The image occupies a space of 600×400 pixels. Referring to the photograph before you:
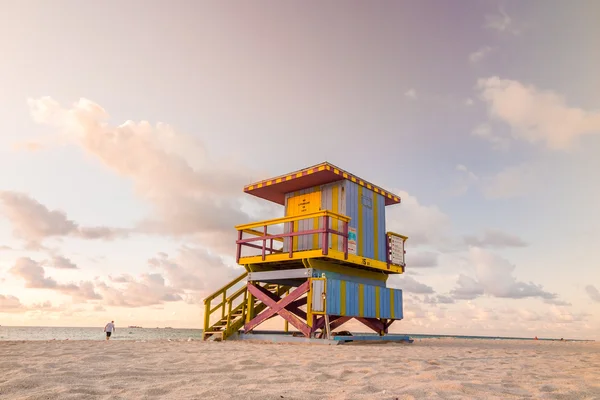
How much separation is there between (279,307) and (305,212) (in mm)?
3930

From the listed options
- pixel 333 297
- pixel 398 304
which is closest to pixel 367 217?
pixel 398 304

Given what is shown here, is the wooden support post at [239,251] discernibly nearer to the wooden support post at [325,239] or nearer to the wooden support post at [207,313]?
the wooden support post at [207,313]

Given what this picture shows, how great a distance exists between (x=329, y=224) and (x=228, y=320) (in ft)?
16.9

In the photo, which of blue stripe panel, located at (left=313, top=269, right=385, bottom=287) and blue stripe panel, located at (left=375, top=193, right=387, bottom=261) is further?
blue stripe panel, located at (left=375, top=193, right=387, bottom=261)

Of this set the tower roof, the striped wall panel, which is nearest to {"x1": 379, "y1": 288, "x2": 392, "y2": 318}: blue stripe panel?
the striped wall panel

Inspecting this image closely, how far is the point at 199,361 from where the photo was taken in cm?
703

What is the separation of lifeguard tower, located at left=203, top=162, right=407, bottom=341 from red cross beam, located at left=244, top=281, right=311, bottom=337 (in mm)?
32

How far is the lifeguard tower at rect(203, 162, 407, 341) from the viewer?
14109 millimetres

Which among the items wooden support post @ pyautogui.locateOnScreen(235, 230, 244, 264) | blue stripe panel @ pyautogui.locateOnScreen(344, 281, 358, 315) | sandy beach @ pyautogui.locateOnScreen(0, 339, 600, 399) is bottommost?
sandy beach @ pyautogui.locateOnScreen(0, 339, 600, 399)

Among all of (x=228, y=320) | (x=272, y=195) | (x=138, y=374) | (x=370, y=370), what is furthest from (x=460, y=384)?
(x=272, y=195)

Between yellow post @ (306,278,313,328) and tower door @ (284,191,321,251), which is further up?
tower door @ (284,191,321,251)

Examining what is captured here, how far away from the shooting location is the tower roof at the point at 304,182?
15375 mm

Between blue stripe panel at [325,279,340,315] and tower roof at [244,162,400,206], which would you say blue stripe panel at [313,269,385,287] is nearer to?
Answer: blue stripe panel at [325,279,340,315]

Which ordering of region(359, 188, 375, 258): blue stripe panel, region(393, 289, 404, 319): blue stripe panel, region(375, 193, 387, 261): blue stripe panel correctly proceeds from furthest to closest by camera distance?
region(375, 193, 387, 261): blue stripe panel
region(393, 289, 404, 319): blue stripe panel
region(359, 188, 375, 258): blue stripe panel
